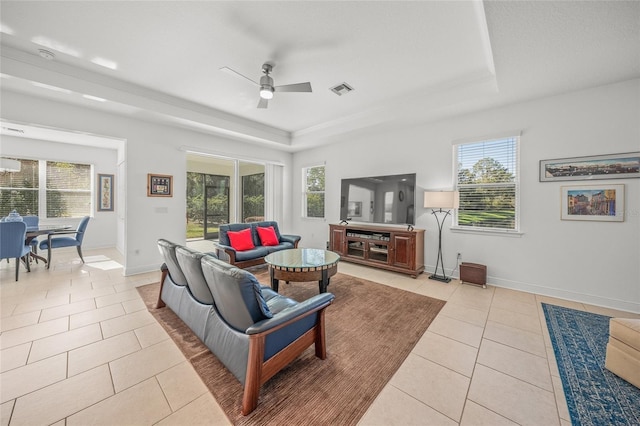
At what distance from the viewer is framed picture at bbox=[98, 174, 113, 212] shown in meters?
6.45

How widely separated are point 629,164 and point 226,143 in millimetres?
6465

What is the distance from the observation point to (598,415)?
1484mm

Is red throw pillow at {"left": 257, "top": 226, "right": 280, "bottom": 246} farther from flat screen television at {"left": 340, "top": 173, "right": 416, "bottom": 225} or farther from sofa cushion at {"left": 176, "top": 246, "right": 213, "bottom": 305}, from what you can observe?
sofa cushion at {"left": 176, "top": 246, "right": 213, "bottom": 305}

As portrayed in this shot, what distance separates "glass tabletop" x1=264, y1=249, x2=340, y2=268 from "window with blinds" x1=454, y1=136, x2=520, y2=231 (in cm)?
251

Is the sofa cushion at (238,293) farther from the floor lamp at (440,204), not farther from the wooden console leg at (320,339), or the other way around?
the floor lamp at (440,204)

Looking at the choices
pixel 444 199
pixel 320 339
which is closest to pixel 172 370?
pixel 320 339

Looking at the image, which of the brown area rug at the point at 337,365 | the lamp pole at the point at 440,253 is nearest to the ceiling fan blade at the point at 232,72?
the brown area rug at the point at 337,365

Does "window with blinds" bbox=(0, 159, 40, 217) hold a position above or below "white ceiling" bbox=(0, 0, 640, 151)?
below

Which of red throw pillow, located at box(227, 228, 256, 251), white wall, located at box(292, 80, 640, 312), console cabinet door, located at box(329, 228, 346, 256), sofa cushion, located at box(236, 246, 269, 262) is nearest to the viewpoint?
white wall, located at box(292, 80, 640, 312)

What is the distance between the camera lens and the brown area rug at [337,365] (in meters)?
1.50

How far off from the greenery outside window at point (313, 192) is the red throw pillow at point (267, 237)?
175 centimetres

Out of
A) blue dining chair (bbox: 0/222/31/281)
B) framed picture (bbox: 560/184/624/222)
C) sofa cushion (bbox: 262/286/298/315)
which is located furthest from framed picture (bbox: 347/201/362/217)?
blue dining chair (bbox: 0/222/31/281)

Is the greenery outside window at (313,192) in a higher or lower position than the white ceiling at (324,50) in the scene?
lower

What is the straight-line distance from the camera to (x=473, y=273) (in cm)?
376
